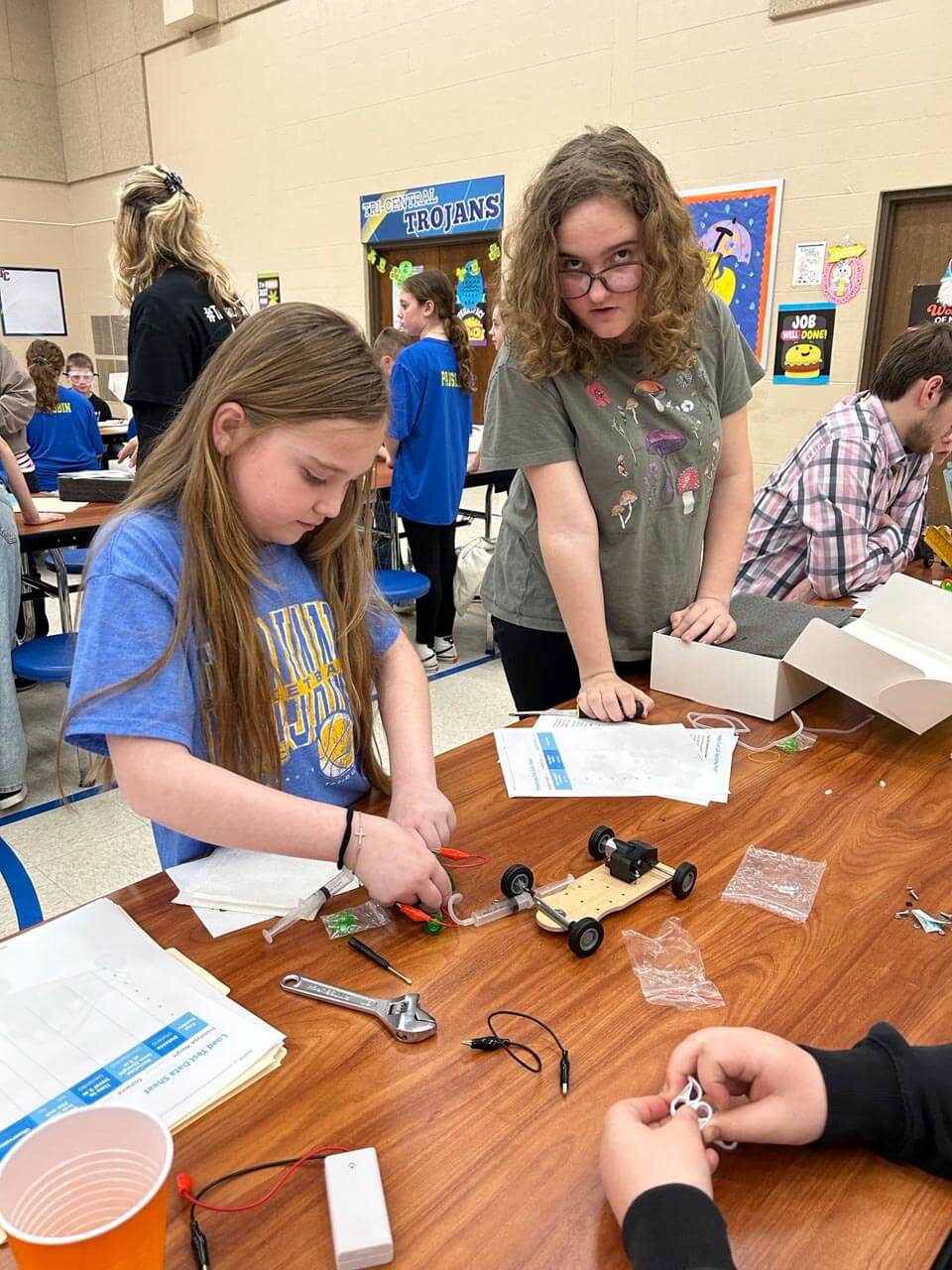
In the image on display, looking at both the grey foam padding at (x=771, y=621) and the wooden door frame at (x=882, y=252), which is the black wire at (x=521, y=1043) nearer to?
the grey foam padding at (x=771, y=621)

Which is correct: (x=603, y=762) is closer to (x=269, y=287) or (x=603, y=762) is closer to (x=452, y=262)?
(x=452, y=262)

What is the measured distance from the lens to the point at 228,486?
3.34ft

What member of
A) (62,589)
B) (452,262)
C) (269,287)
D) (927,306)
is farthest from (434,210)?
(62,589)

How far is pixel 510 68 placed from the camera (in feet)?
17.2

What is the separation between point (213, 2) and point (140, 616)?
7.66 meters

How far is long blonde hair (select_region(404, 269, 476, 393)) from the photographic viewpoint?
3.49 metres

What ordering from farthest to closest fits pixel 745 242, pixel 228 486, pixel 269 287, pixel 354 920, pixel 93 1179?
pixel 269 287 → pixel 745 242 → pixel 228 486 → pixel 354 920 → pixel 93 1179

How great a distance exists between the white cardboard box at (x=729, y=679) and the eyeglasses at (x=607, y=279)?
537 mm

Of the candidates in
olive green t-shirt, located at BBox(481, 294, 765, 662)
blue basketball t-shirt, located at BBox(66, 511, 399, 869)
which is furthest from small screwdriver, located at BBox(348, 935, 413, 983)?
olive green t-shirt, located at BBox(481, 294, 765, 662)

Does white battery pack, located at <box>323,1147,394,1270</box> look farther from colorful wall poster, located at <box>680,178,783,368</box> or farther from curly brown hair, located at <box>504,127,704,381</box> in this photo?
colorful wall poster, located at <box>680,178,783,368</box>

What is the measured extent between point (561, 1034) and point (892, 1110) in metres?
0.25

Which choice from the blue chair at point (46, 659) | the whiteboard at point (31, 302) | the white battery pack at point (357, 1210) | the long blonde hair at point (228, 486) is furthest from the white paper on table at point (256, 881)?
the whiteboard at point (31, 302)

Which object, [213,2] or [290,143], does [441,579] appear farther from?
[213,2]

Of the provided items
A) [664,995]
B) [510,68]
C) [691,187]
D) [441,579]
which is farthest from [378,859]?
[510,68]
